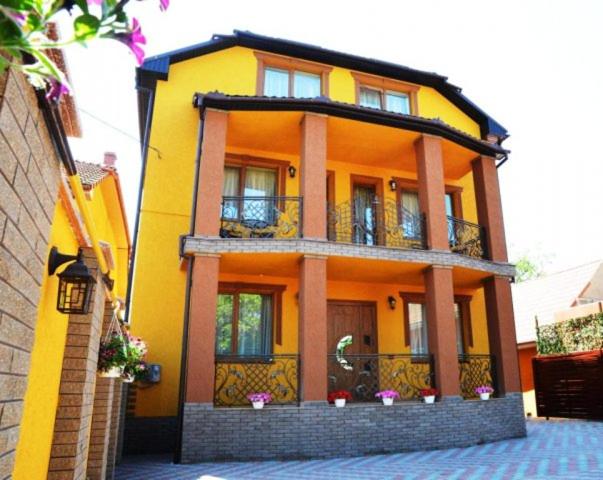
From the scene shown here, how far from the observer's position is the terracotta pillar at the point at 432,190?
388 inches

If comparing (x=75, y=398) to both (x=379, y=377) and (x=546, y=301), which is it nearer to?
(x=379, y=377)

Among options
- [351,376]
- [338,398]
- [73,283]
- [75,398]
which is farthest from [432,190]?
[73,283]

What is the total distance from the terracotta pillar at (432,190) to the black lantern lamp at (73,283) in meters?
7.86

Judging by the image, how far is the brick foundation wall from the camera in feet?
24.8

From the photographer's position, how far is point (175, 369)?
929 cm

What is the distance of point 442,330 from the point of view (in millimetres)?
9125

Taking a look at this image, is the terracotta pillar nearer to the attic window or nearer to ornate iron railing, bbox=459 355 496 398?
ornate iron railing, bbox=459 355 496 398

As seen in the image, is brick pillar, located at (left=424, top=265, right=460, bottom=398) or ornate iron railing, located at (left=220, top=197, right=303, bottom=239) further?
ornate iron railing, located at (left=220, top=197, right=303, bottom=239)

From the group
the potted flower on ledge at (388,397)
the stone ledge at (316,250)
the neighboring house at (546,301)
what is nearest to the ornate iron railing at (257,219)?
the stone ledge at (316,250)

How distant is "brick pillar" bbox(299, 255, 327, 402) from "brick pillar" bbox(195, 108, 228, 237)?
191 centimetres

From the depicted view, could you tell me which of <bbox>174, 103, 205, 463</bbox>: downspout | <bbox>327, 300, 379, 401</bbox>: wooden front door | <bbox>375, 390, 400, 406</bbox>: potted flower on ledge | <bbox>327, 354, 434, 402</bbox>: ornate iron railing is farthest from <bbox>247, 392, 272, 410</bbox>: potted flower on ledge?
<bbox>327, 300, 379, 401</bbox>: wooden front door

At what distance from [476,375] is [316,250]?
4.81 metres

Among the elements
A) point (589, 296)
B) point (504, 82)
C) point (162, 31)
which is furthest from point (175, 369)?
point (589, 296)

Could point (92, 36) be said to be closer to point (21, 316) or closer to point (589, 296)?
point (21, 316)
